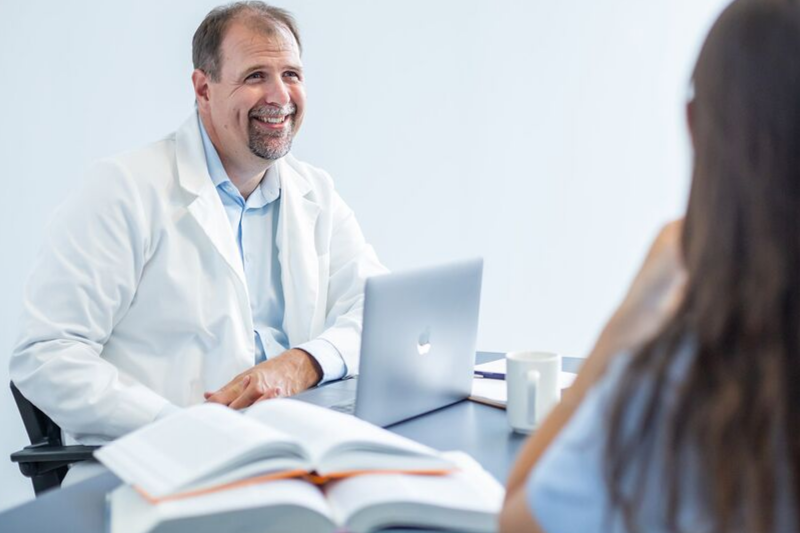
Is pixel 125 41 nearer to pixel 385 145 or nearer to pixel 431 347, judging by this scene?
pixel 385 145

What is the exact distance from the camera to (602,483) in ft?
2.59

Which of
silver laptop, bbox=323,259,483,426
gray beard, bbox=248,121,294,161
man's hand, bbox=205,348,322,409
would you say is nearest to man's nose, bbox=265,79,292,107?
gray beard, bbox=248,121,294,161

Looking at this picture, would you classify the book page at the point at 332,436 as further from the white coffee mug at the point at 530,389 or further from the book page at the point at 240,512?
the white coffee mug at the point at 530,389

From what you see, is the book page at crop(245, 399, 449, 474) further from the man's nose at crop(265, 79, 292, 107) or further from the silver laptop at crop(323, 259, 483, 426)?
the man's nose at crop(265, 79, 292, 107)

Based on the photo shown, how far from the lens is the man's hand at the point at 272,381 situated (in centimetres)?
189

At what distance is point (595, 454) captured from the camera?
2.56 ft

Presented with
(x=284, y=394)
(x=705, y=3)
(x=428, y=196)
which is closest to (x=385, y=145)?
(x=428, y=196)

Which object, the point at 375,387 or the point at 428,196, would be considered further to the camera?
the point at 428,196

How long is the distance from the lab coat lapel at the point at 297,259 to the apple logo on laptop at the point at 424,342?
0.73 metres

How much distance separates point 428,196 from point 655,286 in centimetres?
271

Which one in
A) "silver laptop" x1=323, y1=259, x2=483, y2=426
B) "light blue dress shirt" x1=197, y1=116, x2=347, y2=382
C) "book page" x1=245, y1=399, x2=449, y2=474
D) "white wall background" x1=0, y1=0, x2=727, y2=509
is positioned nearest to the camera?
"book page" x1=245, y1=399, x2=449, y2=474

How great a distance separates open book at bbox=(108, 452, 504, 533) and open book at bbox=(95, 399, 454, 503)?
2 centimetres

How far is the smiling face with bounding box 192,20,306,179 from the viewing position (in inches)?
90.5

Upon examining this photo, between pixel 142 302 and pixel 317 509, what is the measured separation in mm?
1149
